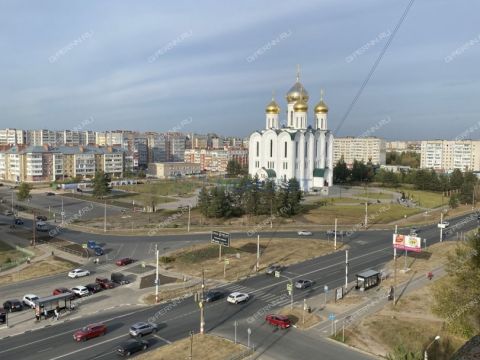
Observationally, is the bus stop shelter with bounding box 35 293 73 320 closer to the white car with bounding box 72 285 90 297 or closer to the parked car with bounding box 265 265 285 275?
the white car with bounding box 72 285 90 297

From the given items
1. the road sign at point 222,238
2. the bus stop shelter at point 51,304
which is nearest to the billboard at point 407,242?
the road sign at point 222,238

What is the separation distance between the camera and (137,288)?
3309 cm

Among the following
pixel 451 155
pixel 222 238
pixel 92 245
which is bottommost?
pixel 92 245

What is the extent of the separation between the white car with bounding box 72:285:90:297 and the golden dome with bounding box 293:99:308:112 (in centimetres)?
5990

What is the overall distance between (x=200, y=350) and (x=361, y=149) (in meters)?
167

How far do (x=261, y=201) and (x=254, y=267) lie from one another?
2314 centimetres

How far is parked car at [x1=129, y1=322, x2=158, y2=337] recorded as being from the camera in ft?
79.0

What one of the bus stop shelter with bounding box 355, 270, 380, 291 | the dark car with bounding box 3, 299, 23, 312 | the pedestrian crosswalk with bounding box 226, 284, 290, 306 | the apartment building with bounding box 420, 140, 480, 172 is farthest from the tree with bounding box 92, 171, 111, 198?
the apartment building with bounding box 420, 140, 480, 172

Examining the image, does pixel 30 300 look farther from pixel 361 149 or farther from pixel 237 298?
pixel 361 149

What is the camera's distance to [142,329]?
24219 millimetres

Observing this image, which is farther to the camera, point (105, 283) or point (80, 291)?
point (105, 283)

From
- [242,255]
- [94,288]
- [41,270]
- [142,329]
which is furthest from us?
[242,255]

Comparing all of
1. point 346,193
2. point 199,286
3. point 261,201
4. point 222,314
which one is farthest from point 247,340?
point 346,193

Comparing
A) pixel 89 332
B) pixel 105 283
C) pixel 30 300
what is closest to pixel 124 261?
pixel 105 283
